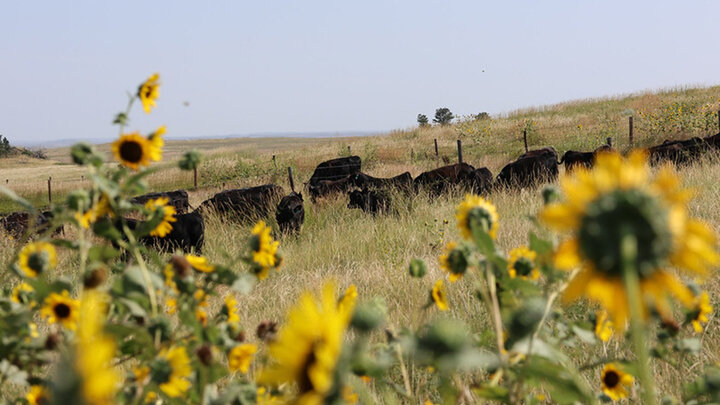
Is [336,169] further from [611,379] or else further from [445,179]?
[611,379]

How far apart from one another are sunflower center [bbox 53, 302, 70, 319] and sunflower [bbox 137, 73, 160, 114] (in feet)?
1.76

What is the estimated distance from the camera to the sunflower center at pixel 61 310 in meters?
1.15

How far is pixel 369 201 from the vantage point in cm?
817

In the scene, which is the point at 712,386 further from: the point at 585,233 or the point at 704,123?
the point at 704,123

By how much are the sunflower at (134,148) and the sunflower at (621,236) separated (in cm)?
94

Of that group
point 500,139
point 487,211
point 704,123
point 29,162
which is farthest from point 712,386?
point 29,162

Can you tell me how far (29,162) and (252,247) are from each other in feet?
191

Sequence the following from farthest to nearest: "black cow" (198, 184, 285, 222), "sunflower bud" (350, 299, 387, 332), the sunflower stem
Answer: "black cow" (198, 184, 285, 222) → "sunflower bud" (350, 299, 387, 332) → the sunflower stem

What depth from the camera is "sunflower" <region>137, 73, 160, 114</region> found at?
4.74 feet

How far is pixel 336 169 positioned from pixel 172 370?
12.1 meters

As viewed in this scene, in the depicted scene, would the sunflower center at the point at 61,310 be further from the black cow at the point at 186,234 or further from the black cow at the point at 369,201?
the black cow at the point at 369,201

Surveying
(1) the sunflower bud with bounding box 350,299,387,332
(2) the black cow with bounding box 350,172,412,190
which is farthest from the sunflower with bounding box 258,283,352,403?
(2) the black cow with bounding box 350,172,412,190

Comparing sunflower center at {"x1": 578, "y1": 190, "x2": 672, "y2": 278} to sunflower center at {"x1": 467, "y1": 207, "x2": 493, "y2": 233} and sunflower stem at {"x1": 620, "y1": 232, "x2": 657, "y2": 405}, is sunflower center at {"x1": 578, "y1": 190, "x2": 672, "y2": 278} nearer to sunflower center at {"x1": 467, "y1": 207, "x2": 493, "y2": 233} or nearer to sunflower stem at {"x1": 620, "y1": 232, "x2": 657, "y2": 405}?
sunflower stem at {"x1": 620, "y1": 232, "x2": 657, "y2": 405}

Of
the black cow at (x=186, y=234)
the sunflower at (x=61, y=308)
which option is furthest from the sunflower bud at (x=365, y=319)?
the black cow at (x=186, y=234)
